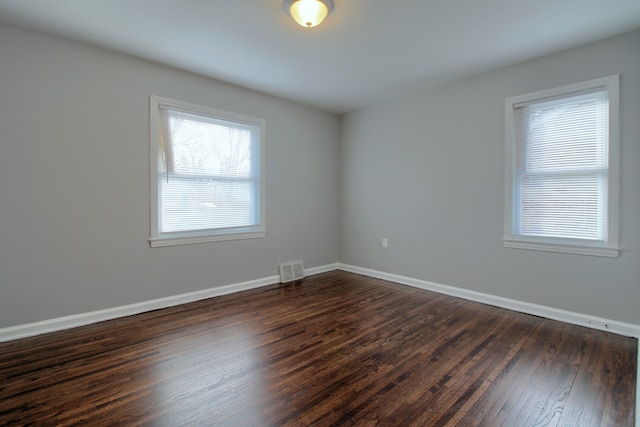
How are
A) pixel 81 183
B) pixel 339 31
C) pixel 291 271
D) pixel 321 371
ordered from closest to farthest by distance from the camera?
pixel 321 371
pixel 339 31
pixel 81 183
pixel 291 271

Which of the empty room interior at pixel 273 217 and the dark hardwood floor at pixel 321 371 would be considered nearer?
the dark hardwood floor at pixel 321 371

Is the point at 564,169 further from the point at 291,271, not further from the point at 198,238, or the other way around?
the point at 198,238

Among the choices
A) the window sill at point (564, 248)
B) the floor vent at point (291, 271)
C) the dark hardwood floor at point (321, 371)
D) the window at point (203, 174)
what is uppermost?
the window at point (203, 174)

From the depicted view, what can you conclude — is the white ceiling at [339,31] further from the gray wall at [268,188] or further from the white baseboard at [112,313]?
the white baseboard at [112,313]

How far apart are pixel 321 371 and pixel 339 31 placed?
268 cm

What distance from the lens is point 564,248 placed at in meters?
2.94

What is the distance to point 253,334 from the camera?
2646 millimetres

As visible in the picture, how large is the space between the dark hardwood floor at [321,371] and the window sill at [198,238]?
29.0 inches

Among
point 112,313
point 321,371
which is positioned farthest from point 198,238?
point 321,371

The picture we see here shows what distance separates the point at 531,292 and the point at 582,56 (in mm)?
2310

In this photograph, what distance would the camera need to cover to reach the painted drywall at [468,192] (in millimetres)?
2642

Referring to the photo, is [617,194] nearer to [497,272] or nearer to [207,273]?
[497,272]

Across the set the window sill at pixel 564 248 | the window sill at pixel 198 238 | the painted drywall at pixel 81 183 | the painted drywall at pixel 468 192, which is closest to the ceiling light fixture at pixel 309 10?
the painted drywall at pixel 81 183

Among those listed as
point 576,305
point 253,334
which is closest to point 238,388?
point 253,334
